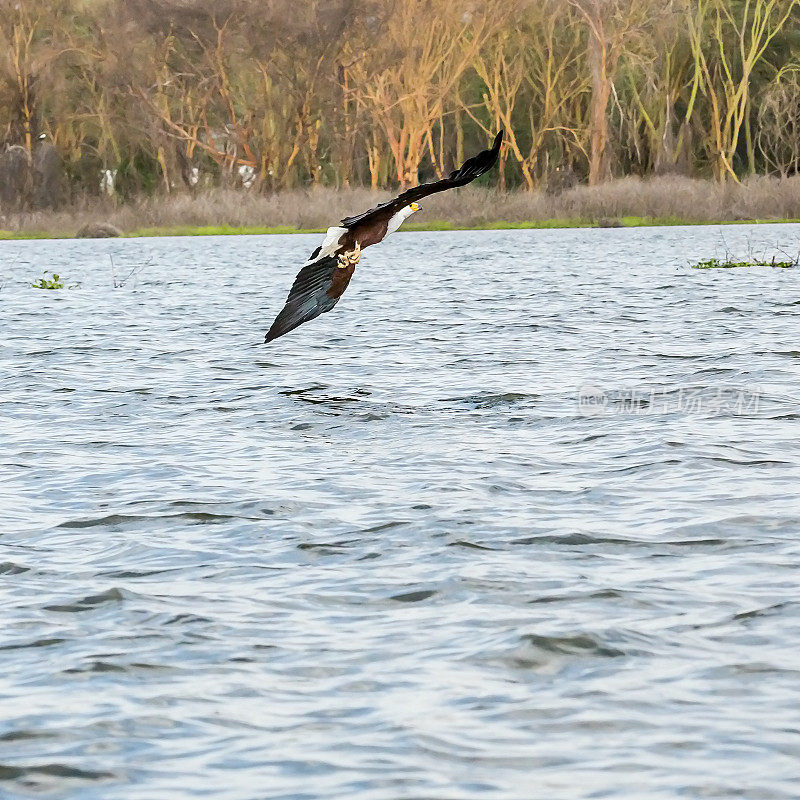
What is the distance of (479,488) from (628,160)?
57434mm

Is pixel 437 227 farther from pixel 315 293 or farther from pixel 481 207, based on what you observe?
pixel 315 293

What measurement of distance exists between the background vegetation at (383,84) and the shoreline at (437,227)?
287cm

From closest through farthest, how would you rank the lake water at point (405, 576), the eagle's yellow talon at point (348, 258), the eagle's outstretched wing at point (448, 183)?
the lake water at point (405, 576) < the eagle's outstretched wing at point (448, 183) < the eagle's yellow talon at point (348, 258)

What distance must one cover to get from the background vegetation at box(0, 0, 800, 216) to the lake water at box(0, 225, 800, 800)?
40272 millimetres

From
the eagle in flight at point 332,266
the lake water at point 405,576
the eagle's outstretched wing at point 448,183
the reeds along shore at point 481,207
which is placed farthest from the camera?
the reeds along shore at point 481,207

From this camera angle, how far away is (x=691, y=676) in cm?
625

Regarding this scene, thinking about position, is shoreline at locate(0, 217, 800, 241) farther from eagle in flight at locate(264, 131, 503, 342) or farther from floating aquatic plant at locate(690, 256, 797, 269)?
eagle in flight at locate(264, 131, 503, 342)

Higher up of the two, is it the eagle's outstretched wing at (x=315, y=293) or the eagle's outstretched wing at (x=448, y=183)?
the eagle's outstretched wing at (x=448, y=183)

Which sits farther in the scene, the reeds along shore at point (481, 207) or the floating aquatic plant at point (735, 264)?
the reeds along shore at point (481, 207)

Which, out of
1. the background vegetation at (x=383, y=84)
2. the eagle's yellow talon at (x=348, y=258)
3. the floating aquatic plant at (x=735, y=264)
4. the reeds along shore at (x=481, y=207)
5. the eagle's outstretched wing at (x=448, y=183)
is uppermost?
the background vegetation at (x=383, y=84)

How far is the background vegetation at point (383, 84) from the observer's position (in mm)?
56750

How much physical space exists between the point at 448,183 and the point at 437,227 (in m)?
45.6

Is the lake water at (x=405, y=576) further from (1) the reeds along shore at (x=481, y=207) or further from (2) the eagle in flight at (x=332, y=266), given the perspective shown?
(1) the reeds along shore at (x=481, y=207)

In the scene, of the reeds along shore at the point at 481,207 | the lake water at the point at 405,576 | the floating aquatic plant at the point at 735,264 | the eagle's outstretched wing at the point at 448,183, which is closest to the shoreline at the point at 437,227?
the reeds along shore at the point at 481,207
